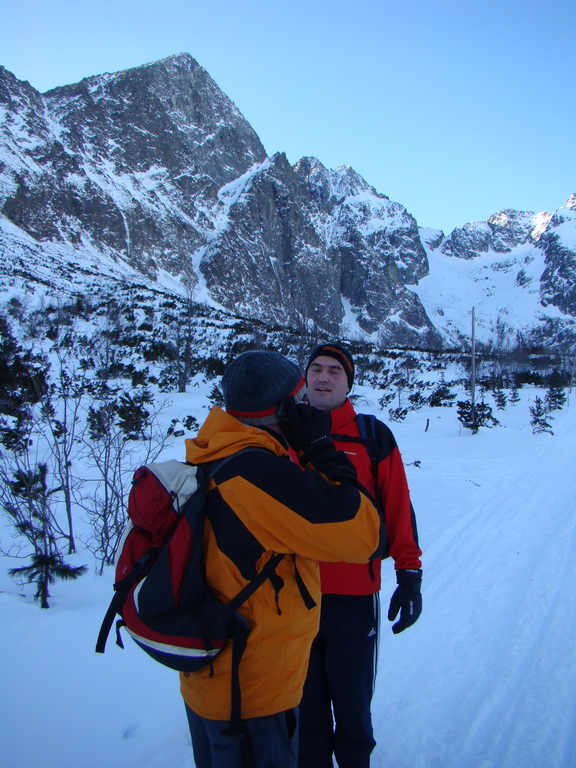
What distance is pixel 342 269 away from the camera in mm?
100875

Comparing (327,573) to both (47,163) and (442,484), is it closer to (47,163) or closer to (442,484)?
(442,484)

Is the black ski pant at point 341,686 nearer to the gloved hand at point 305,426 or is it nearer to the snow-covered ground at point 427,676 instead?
the snow-covered ground at point 427,676

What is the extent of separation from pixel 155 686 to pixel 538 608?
111 inches

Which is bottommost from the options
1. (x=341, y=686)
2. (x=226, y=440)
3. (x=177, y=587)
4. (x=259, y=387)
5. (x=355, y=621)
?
(x=341, y=686)

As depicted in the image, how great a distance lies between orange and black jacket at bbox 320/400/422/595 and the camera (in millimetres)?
1881

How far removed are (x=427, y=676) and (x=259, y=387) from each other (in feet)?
8.05

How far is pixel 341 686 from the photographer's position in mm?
1803

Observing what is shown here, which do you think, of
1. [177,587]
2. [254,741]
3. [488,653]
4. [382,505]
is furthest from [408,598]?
[488,653]

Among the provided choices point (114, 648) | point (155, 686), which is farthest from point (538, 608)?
point (114, 648)

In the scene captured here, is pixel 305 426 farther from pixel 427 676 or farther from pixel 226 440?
pixel 427 676

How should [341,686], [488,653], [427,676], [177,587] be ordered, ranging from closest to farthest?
1. [177,587]
2. [341,686]
3. [427,676]
4. [488,653]

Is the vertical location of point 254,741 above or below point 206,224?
below

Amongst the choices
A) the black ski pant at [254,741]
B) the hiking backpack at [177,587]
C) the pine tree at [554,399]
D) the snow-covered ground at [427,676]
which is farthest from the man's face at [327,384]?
the pine tree at [554,399]

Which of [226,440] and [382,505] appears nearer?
[226,440]
